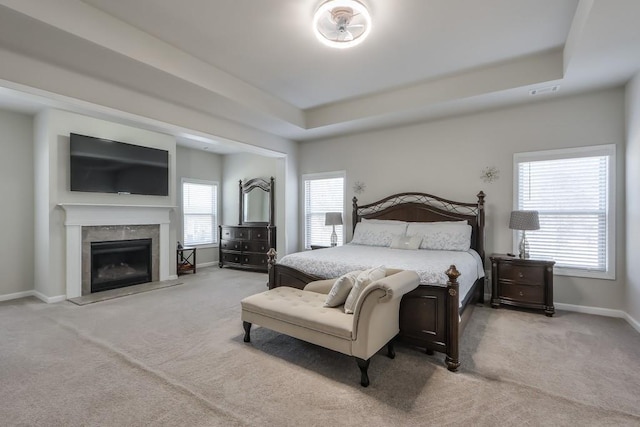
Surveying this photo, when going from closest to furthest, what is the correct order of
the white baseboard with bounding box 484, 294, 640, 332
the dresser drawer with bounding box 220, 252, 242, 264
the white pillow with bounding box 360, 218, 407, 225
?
the white baseboard with bounding box 484, 294, 640, 332 < the white pillow with bounding box 360, 218, 407, 225 < the dresser drawer with bounding box 220, 252, 242, 264

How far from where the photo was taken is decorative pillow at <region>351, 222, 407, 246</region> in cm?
473

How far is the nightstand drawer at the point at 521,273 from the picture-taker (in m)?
3.84

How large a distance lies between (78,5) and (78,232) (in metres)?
3.44

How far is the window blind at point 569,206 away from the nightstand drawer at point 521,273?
19.3 inches

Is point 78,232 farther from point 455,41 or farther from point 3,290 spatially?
point 455,41

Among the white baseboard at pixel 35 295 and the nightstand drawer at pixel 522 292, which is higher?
the nightstand drawer at pixel 522 292

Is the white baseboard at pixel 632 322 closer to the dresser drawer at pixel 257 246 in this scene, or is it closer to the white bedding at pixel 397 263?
the white bedding at pixel 397 263

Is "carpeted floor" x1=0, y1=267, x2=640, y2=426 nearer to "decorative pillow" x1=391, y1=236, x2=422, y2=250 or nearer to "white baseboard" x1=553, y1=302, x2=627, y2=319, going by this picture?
"white baseboard" x1=553, y1=302, x2=627, y2=319

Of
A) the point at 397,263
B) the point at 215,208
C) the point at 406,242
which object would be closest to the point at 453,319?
the point at 397,263

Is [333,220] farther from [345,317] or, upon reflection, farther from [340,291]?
[345,317]

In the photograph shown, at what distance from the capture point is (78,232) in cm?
475

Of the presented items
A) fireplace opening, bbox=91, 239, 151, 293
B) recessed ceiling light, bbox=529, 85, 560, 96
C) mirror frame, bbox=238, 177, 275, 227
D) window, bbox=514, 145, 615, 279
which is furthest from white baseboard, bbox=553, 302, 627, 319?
fireplace opening, bbox=91, 239, 151, 293

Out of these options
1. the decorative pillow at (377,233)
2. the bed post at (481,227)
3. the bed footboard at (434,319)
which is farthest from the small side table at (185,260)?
the bed post at (481,227)

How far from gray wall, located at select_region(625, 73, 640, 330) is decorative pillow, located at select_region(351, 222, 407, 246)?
8.49ft
